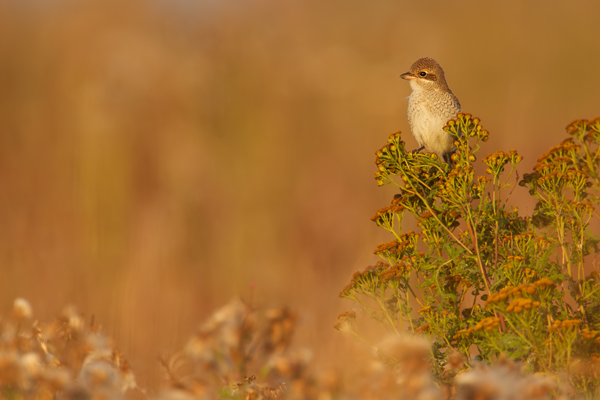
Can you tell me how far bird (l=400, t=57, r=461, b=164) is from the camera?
378 cm

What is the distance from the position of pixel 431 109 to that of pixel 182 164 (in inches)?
106

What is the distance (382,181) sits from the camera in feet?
8.37

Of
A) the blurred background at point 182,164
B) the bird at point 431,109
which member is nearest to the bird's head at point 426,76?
the bird at point 431,109

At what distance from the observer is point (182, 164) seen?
596 centimetres

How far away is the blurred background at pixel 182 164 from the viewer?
5.09 meters

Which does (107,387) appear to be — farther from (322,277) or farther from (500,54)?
(500,54)

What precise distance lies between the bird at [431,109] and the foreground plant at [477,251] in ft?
3.66

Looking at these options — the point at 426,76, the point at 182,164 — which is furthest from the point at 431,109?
the point at 182,164

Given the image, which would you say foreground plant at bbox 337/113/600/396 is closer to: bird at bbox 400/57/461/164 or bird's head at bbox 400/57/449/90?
bird at bbox 400/57/461/164

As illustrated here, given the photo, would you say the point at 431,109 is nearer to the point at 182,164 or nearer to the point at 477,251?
the point at 477,251

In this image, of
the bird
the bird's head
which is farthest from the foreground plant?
the bird's head

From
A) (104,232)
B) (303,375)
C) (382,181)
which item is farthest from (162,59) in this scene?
(303,375)

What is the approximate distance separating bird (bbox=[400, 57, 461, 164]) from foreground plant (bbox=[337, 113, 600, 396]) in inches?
43.9

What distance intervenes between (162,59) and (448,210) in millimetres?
4635
